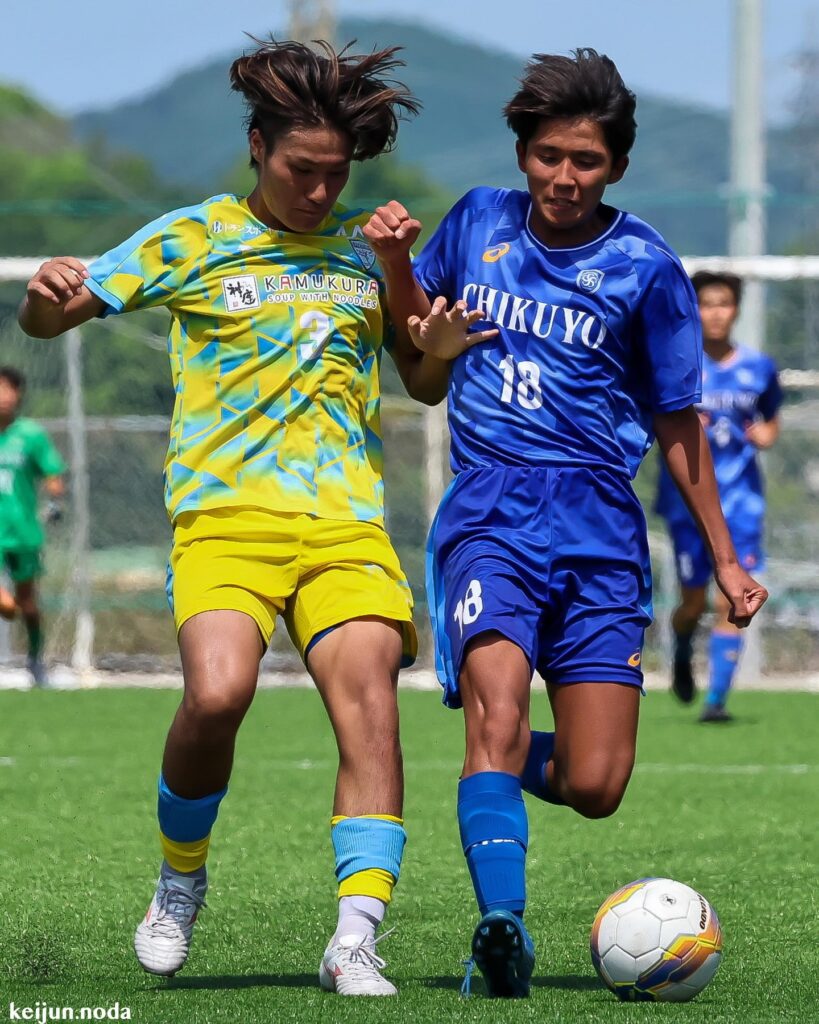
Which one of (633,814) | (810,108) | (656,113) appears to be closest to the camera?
(633,814)

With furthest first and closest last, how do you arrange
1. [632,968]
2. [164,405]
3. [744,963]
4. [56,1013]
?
1. [164,405]
2. [744,963]
3. [632,968]
4. [56,1013]

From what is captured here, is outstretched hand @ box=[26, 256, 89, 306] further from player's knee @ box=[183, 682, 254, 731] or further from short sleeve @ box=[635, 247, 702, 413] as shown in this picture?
short sleeve @ box=[635, 247, 702, 413]

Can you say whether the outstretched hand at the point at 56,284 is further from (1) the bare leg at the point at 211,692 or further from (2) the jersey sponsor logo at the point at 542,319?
(2) the jersey sponsor logo at the point at 542,319

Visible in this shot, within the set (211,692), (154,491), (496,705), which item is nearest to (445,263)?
(496,705)

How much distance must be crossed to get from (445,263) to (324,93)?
24.1 inches

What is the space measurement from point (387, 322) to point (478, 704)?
3.35 feet

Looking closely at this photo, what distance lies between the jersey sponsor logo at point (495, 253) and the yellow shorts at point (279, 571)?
0.76 m

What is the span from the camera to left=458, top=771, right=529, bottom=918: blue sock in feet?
14.0

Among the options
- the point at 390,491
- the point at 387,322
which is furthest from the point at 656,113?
the point at 387,322

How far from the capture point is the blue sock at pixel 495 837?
169 inches

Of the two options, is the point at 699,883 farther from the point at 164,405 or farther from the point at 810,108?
the point at 810,108

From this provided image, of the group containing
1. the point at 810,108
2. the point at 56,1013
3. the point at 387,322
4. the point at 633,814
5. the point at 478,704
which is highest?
the point at 810,108

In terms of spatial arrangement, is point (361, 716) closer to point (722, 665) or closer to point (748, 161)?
point (722, 665)

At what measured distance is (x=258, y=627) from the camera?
4465 millimetres
